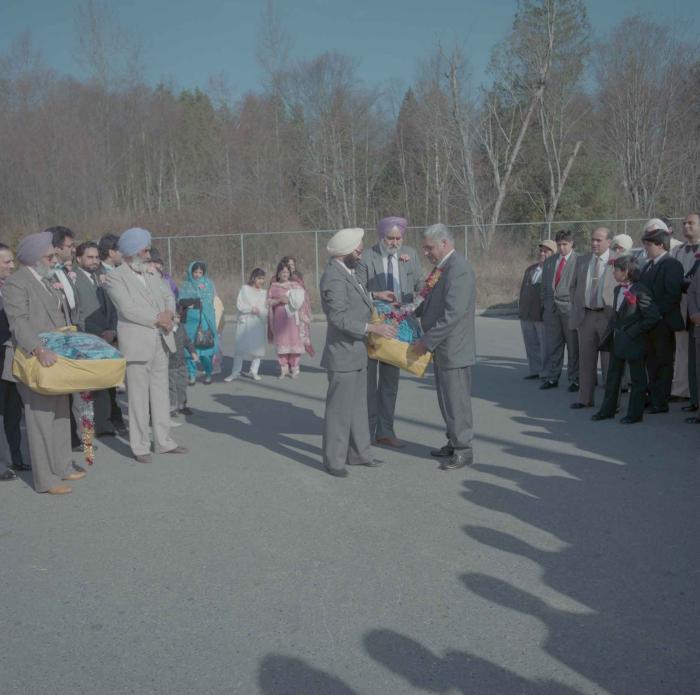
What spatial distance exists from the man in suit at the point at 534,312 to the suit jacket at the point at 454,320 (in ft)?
14.3

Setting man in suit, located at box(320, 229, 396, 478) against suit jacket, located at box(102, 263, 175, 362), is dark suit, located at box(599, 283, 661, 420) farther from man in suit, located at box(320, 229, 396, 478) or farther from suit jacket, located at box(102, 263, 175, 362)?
suit jacket, located at box(102, 263, 175, 362)

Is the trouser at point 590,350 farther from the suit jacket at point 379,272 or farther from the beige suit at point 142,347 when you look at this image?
the beige suit at point 142,347

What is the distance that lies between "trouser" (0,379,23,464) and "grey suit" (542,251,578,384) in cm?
659

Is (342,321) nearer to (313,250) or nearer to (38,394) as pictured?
(38,394)

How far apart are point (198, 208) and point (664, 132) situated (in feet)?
75.4

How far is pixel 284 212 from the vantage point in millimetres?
36688

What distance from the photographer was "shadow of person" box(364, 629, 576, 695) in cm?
348

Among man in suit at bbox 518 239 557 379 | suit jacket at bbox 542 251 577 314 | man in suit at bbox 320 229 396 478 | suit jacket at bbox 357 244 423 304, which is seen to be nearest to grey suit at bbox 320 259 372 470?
man in suit at bbox 320 229 396 478

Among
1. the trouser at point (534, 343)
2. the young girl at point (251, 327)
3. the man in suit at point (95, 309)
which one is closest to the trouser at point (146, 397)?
the man in suit at point (95, 309)

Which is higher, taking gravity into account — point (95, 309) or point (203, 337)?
point (95, 309)

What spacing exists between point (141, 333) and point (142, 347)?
0.13 metres

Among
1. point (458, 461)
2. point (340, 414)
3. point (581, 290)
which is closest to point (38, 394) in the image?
point (340, 414)

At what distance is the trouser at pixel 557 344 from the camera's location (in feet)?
34.0

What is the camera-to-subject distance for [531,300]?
11086mm
